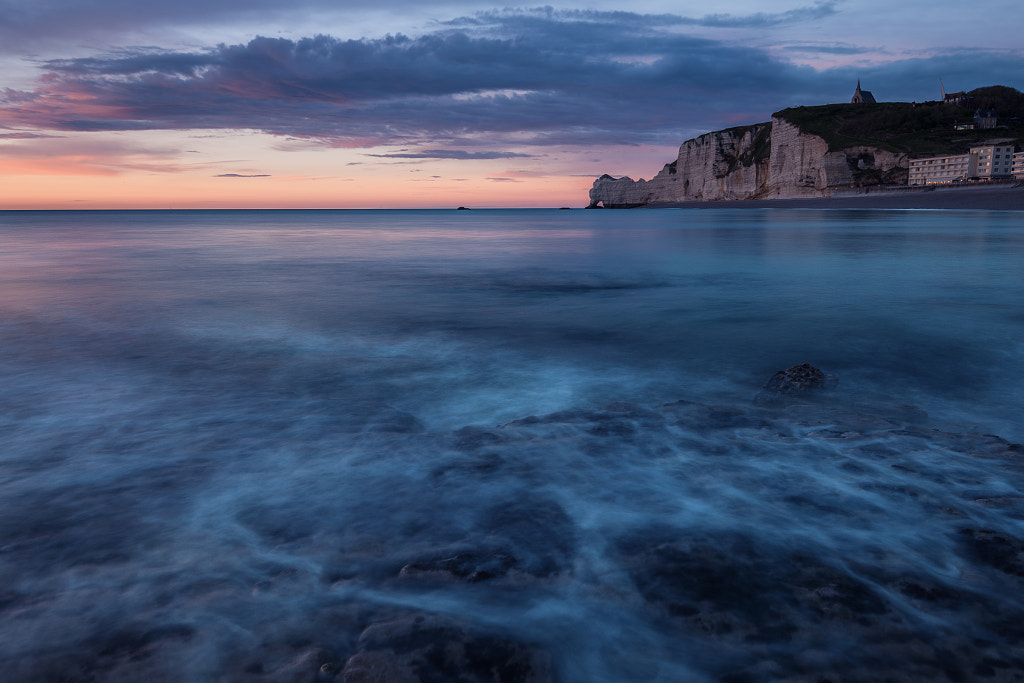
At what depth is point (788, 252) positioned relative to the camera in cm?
2030

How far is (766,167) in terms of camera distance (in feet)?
314

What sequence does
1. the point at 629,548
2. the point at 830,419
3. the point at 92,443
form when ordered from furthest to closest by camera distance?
the point at 830,419
the point at 92,443
the point at 629,548

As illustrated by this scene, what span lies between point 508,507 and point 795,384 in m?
3.51

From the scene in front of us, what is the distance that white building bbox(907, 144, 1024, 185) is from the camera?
74.6 m

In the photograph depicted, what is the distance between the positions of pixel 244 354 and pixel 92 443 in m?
2.90

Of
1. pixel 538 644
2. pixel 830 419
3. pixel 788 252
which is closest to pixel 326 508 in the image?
pixel 538 644

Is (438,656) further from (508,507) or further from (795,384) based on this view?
(795,384)

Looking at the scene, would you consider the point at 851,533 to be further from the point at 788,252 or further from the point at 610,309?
the point at 788,252

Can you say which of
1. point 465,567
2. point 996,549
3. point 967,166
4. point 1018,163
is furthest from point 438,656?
point 1018,163

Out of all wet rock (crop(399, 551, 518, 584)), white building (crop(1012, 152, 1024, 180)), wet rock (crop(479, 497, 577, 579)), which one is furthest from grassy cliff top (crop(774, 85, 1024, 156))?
wet rock (crop(399, 551, 518, 584))

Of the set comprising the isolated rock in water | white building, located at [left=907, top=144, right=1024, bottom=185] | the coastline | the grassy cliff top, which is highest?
the grassy cliff top

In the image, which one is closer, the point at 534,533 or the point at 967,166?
the point at 534,533

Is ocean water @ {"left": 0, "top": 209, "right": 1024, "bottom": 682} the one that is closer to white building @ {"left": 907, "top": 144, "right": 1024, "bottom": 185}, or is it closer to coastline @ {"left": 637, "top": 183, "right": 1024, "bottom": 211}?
coastline @ {"left": 637, "top": 183, "right": 1024, "bottom": 211}

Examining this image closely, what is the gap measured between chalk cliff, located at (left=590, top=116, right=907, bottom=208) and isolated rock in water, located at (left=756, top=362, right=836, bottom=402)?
8806 centimetres
